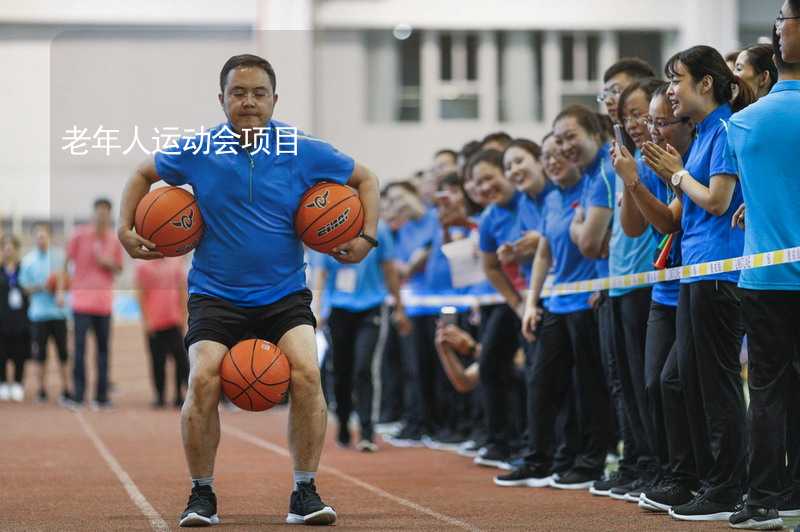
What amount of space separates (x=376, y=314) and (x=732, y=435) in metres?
6.38

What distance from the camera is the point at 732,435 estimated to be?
686 cm

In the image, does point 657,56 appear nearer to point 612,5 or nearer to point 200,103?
point 612,5

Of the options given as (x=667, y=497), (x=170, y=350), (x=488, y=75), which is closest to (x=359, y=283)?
(x=667, y=497)

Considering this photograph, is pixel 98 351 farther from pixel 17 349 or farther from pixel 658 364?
pixel 658 364

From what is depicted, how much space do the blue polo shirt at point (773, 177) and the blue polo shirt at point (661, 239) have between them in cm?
104

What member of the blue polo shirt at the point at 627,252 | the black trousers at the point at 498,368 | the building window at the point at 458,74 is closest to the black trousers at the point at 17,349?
the black trousers at the point at 498,368

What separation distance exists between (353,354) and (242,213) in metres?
5.73

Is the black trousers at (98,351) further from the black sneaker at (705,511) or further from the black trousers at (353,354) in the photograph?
the black sneaker at (705,511)

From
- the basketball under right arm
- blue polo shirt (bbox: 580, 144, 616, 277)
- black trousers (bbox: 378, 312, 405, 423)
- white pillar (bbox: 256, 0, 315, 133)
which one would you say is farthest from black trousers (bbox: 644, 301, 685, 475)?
white pillar (bbox: 256, 0, 315, 133)

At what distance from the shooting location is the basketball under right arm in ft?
24.0

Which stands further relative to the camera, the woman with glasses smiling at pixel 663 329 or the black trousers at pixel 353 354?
the black trousers at pixel 353 354

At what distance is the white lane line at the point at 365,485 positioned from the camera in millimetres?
7113

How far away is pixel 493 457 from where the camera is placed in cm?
1077

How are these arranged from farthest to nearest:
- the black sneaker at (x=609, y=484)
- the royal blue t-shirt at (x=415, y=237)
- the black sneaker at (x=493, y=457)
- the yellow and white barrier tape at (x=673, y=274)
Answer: the royal blue t-shirt at (x=415, y=237), the black sneaker at (x=493, y=457), the black sneaker at (x=609, y=484), the yellow and white barrier tape at (x=673, y=274)
